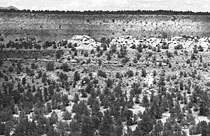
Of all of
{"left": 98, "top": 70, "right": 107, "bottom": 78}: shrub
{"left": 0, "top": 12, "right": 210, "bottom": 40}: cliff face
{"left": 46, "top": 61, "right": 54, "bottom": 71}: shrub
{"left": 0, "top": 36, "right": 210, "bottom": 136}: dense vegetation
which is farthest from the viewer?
{"left": 0, "top": 12, "right": 210, "bottom": 40}: cliff face

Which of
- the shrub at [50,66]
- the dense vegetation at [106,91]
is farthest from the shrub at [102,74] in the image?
the shrub at [50,66]

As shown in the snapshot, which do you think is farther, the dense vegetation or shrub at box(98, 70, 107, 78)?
shrub at box(98, 70, 107, 78)

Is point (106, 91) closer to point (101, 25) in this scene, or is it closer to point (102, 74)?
point (102, 74)

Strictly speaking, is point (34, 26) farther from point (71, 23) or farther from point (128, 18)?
point (128, 18)

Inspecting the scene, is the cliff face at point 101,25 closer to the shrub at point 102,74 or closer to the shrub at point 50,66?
the shrub at point 50,66

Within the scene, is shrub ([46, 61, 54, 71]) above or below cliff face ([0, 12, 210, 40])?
below

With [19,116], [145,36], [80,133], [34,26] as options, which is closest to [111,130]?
[80,133]

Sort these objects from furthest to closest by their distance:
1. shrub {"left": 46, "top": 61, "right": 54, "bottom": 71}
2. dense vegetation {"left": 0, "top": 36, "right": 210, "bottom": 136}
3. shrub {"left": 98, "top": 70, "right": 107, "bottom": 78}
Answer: shrub {"left": 46, "top": 61, "right": 54, "bottom": 71}, shrub {"left": 98, "top": 70, "right": 107, "bottom": 78}, dense vegetation {"left": 0, "top": 36, "right": 210, "bottom": 136}

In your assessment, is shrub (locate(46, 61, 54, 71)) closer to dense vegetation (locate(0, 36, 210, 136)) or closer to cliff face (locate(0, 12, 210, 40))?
dense vegetation (locate(0, 36, 210, 136))

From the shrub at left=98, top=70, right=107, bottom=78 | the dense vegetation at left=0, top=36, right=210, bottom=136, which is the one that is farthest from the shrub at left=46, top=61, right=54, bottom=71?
the shrub at left=98, top=70, right=107, bottom=78
